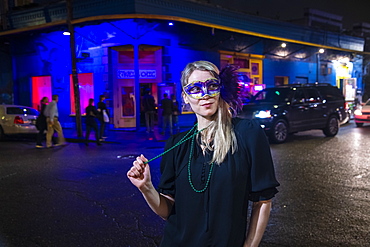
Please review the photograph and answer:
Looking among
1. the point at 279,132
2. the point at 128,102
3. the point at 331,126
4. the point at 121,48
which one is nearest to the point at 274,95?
the point at 279,132

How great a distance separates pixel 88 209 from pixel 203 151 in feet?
14.7

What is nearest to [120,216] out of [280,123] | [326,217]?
[326,217]

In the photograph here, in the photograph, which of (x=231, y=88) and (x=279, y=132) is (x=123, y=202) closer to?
(x=231, y=88)

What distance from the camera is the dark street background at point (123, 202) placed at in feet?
15.9

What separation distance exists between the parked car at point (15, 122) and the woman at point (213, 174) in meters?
15.9

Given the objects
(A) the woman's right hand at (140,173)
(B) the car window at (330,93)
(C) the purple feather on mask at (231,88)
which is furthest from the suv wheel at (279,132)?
(A) the woman's right hand at (140,173)

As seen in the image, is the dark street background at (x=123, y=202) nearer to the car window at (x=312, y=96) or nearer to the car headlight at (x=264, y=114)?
the car headlight at (x=264, y=114)

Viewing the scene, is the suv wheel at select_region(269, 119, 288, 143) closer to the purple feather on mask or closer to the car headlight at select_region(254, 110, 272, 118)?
the car headlight at select_region(254, 110, 272, 118)

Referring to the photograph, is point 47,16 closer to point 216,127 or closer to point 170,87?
point 170,87

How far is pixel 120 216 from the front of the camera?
5672 mm

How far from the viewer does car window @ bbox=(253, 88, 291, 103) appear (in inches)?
583

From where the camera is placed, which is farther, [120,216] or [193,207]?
[120,216]

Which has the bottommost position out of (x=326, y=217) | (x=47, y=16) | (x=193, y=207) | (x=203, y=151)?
(x=326, y=217)

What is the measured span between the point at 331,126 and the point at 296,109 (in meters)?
2.33
